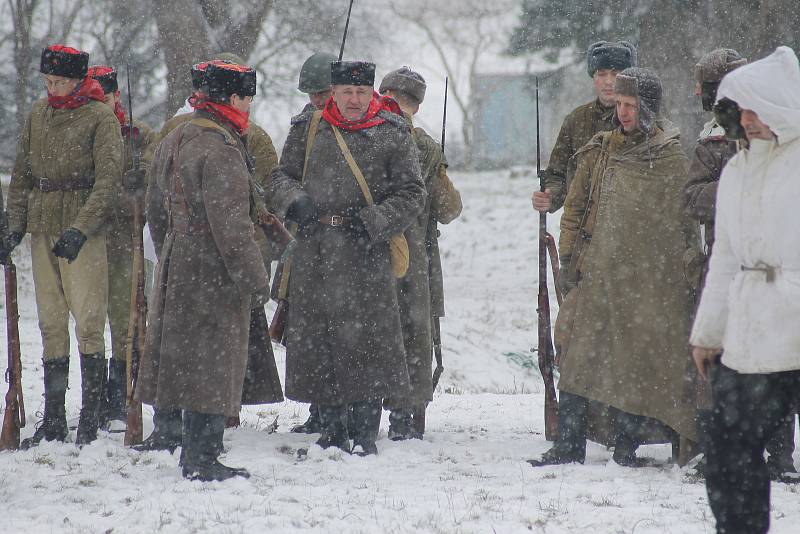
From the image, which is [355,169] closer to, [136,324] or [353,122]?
[353,122]

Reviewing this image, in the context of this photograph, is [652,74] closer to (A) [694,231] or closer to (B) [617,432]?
(A) [694,231]

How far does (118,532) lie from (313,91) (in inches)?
132

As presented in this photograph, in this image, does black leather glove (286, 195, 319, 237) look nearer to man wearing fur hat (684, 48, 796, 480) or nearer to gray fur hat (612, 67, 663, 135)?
gray fur hat (612, 67, 663, 135)

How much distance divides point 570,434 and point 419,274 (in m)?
1.41

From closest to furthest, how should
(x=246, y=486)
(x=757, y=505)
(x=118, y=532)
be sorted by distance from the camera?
(x=757, y=505)
(x=118, y=532)
(x=246, y=486)

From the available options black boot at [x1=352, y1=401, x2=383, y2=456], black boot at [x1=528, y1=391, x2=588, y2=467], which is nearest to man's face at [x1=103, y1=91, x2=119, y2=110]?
black boot at [x1=352, y1=401, x2=383, y2=456]

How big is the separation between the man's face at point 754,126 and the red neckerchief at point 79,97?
4.06m

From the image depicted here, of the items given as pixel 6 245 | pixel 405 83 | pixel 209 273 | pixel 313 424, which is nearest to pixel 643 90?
pixel 405 83

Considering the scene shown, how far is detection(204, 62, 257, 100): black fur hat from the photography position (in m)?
5.37

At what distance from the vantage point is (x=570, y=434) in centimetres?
594

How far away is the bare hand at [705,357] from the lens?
12.9 feet

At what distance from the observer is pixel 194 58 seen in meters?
14.6

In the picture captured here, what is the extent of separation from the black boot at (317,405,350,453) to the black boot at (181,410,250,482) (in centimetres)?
80

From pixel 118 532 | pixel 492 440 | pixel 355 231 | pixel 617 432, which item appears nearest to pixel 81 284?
pixel 355 231
